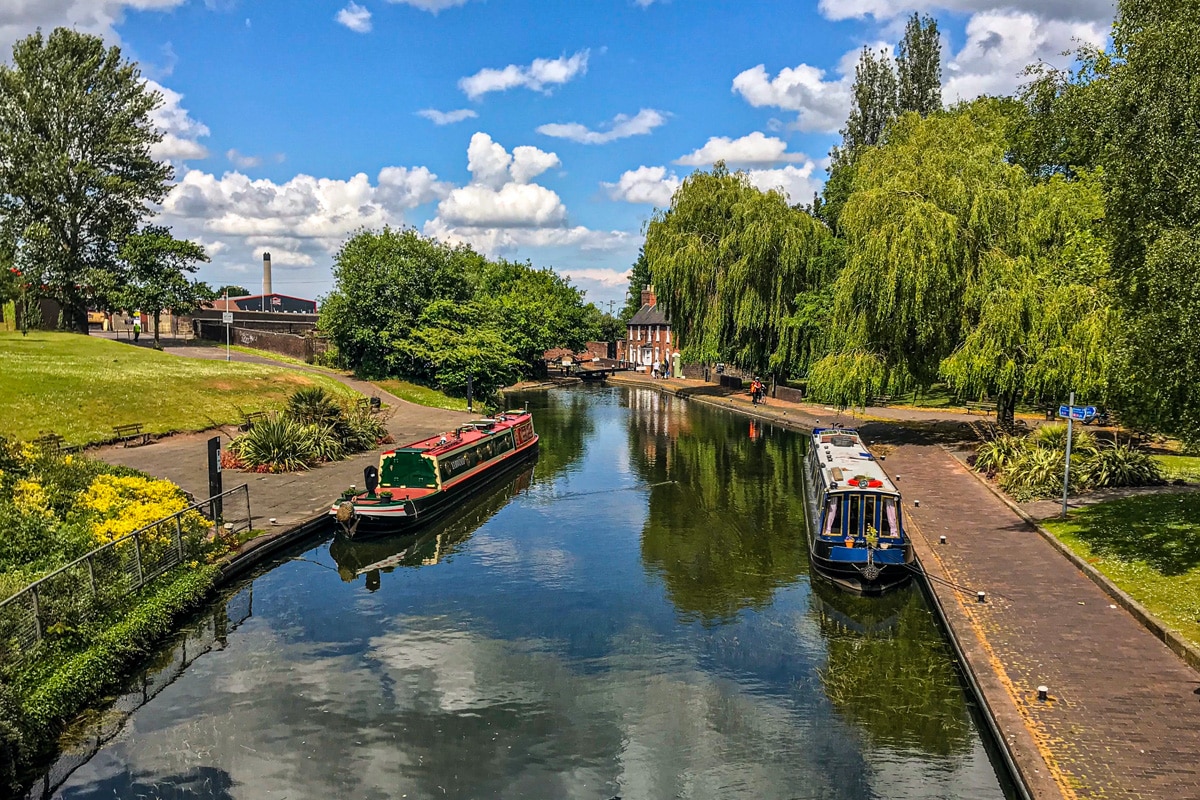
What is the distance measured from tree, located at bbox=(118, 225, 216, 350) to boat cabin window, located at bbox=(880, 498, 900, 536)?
5180 cm

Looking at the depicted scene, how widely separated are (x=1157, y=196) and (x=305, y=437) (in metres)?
27.4

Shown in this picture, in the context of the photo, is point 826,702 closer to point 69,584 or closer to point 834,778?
point 834,778

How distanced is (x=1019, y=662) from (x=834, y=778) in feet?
13.7

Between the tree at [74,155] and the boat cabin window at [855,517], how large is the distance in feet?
176

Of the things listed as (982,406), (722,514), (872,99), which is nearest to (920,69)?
(872,99)

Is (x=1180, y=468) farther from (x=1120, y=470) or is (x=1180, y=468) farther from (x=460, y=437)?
(x=460, y=437)

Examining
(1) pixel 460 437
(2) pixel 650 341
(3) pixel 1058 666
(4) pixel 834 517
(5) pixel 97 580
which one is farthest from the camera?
(2) pixel 650 341

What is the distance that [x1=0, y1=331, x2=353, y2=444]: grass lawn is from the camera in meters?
32.0

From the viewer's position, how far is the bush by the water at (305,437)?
30484 millimetres

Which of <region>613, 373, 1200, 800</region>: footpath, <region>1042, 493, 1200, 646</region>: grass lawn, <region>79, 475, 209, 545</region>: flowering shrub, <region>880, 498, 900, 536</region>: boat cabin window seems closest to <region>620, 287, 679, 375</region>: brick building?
<region>1042, 493, 1200, 646</region>: grass lawn

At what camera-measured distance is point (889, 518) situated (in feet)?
62.8

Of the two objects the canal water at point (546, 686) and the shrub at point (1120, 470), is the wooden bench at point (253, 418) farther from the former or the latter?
the shrub at point (1120, 470)

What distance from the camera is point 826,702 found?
14.0 metres

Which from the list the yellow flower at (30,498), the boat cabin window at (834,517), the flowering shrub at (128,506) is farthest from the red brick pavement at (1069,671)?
the yellow flower at (30,498)
